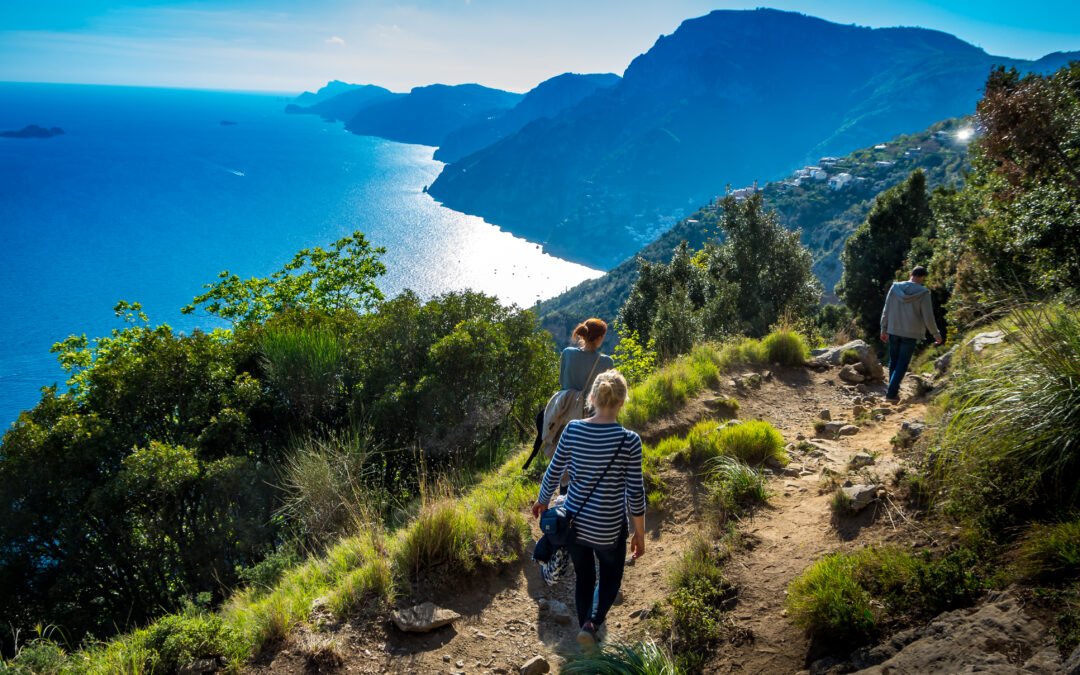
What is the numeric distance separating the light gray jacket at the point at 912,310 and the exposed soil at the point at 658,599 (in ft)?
9.84

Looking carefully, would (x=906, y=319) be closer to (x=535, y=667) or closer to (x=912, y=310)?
(x=912, y=310)

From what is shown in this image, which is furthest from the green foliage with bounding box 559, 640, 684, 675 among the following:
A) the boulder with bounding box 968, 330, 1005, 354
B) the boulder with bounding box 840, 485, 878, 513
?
the boulder with bounding box 968, 330, 1005, 354

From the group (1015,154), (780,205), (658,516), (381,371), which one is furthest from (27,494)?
(780,205)

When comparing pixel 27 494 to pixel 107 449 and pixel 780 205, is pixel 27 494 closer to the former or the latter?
pixel 107 449

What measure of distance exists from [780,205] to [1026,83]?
119503 mm

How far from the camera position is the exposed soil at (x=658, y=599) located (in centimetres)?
375

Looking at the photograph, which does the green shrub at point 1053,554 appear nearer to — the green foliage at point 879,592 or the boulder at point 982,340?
the green foliage at point 879,592

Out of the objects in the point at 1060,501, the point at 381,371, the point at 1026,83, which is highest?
the point at 1026,83

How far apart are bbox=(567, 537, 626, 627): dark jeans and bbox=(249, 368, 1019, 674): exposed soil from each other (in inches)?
9.6

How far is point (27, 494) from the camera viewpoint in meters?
8.21

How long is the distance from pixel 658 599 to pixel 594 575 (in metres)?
0.72

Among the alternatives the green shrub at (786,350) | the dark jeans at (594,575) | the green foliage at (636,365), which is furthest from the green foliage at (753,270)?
the dark jeans at (594,575)

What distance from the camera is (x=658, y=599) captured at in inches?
172

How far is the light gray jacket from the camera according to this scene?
26.6 ft
